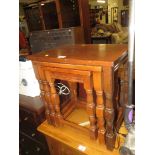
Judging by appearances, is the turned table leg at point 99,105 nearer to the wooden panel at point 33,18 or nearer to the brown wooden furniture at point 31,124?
the brown wooden furniture at point 31,124

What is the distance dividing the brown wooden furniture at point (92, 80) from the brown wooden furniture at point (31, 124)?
14cm

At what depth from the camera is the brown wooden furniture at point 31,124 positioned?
42.8 inches

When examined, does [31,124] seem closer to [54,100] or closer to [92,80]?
[54,100]

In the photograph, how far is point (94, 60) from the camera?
0.63 m

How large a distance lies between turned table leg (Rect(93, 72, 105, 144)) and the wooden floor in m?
0.04

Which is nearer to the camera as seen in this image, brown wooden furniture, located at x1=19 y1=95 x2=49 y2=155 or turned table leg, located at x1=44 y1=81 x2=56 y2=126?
turned table leg, located at x1=44 y1=81 x2=56 y2=126

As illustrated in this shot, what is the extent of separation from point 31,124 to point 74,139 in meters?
0.41

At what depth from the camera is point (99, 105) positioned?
2.34ft

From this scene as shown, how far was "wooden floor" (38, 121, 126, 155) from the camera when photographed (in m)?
0.80

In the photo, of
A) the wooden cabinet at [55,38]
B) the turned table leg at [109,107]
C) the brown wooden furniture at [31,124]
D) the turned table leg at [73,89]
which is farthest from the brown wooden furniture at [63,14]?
the turned table leg at [109,107]

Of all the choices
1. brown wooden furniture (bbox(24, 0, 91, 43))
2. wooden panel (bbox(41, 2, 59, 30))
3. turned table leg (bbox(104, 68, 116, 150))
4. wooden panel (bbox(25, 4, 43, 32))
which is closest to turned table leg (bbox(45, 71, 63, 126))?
turned table leg (bbox(104, 68, 116, 150))

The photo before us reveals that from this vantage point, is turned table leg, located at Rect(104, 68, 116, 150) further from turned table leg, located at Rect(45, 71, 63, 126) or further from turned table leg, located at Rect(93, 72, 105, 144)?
turned table leg, located at Rect(45, 71, 63, 126)
